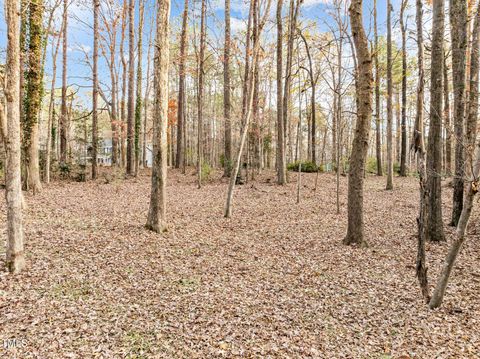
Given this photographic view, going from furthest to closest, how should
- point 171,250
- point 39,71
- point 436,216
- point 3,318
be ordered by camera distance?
point 39,71, point 436,216, point 171,250, point 3,318

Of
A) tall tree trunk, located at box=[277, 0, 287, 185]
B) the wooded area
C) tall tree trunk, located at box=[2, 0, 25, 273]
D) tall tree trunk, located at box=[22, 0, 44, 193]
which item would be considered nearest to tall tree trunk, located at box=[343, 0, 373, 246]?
the wooded area

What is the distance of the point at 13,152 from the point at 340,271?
17.9ft

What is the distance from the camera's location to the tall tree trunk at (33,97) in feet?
32.9

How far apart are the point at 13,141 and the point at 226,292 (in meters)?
3.74

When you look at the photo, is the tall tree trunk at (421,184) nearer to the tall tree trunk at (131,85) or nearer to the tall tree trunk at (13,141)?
the tall tree trunk at (13,141)

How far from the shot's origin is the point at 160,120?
6.34 meters

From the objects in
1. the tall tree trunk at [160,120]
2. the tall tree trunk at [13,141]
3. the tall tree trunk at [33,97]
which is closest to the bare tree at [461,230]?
the tall tree trunk at [160,120]

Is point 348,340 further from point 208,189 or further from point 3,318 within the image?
point 208,189

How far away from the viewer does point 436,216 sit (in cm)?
624

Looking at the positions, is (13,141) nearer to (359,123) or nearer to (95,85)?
(359,123)

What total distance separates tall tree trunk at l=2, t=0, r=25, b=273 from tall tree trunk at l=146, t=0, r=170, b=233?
99.4 inches

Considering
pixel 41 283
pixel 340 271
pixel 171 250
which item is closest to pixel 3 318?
pixel 41 283

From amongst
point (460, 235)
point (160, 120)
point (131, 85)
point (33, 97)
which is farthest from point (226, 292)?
point (131, 85)

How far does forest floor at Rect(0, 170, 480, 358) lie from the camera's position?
10.3ft
